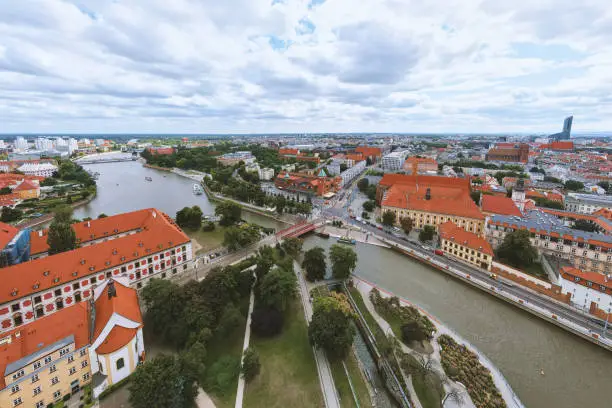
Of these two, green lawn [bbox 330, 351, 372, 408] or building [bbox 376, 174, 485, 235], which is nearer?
green lawn [bbox 330, 351, 372, 408]

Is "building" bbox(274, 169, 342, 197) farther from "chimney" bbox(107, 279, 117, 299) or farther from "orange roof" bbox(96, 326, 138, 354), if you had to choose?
"orange roof" bbox(96, 326, 138, 354)

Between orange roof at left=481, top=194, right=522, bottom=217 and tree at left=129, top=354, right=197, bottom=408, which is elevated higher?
orange roof at left=481, top=194, right=522, bottom=217

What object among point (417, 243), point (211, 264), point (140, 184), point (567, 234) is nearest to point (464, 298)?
point (417, 243)

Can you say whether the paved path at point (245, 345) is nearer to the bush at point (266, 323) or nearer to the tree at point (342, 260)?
the bush at point (266, 323)

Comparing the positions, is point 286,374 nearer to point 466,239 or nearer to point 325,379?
point 325,379

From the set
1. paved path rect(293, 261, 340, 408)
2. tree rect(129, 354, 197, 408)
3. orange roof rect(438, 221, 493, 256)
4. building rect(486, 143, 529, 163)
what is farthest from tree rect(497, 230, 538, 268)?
building rect(486, 143, 529, 163)

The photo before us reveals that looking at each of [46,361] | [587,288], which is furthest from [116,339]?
[587,288]
